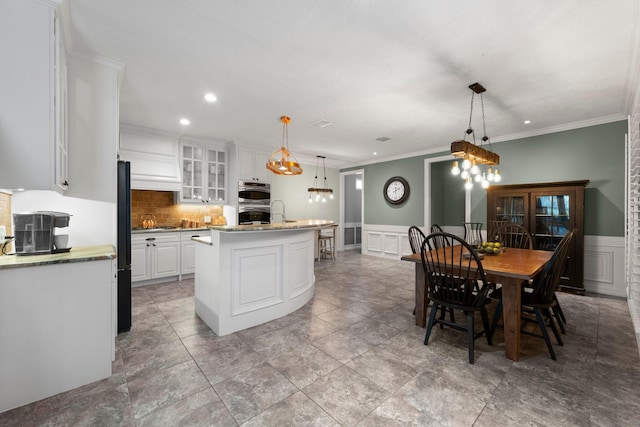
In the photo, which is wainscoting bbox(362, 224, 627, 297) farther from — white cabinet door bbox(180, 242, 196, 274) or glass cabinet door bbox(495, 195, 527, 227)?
white cabinet door bbox(180, 242, 196, 274)

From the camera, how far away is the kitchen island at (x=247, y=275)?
266cm

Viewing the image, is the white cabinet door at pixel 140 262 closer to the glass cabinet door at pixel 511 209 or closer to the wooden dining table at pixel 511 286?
the wooden dining table at pixel 511 286

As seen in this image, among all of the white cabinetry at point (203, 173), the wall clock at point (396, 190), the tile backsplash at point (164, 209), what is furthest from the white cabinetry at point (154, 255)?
the wall clock at point (396, 190)

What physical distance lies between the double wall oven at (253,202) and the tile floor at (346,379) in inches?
107

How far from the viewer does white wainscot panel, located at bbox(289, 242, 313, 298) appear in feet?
10.7

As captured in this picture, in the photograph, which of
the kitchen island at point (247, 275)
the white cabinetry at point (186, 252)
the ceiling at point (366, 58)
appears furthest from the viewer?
the white cabinetry at point (186, 252)

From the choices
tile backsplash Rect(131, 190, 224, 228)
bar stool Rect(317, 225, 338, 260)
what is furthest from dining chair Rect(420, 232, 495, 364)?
tile backsplash Rect(131, 190, 224, 228)

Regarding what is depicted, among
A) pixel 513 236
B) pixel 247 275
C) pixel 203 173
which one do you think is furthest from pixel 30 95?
pixel 513 236

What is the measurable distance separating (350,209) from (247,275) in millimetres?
6305

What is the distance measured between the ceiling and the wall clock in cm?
247

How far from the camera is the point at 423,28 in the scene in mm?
2082

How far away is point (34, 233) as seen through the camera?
78.7 inches

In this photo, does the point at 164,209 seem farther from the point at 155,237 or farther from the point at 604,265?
the point at 604,265

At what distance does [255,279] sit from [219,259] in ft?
1.52
